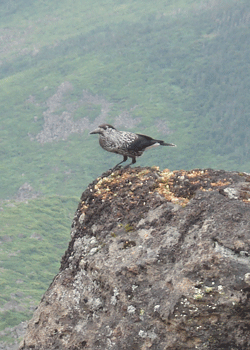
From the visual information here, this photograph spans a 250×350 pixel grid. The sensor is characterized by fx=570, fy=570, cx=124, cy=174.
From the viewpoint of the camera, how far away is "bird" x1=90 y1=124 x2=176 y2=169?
55.0 feet

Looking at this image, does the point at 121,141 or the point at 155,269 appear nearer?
the point at 155,269

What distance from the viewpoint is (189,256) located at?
11.7 metres

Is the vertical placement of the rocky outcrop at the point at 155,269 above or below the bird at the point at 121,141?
below

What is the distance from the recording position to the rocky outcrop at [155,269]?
36.7ft

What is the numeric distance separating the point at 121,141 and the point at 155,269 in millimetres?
5538

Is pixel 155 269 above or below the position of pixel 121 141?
below

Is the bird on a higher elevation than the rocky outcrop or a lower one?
higher

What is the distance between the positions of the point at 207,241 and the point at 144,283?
1.72m

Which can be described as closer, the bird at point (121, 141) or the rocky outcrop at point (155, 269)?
the rocky outcrop at point (155, 269)

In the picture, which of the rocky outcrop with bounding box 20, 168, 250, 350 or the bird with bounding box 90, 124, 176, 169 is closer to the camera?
the rocky outcrop with bounding box 20, 168, 250, 350

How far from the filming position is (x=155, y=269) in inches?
481

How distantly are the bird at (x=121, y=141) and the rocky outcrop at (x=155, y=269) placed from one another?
5.96ft

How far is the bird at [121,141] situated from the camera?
1675 cm

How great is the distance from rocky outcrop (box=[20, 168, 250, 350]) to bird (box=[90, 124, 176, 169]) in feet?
5.96
